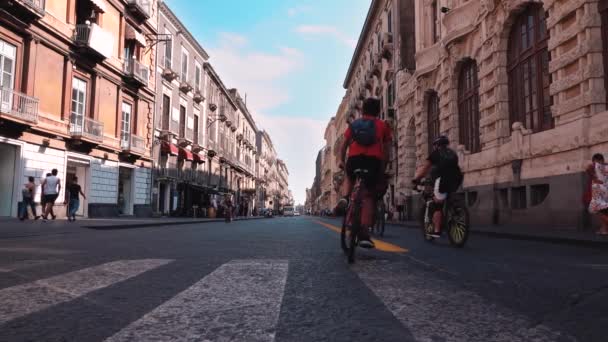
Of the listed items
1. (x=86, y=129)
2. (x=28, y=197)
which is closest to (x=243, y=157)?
(x=86, y=129)

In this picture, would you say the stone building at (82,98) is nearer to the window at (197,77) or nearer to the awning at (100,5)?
the awning at (100,5)

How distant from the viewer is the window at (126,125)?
81.8ft

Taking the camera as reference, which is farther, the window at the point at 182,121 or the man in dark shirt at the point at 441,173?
the window at the point at 182,121

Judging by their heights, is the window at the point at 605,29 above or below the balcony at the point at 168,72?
below

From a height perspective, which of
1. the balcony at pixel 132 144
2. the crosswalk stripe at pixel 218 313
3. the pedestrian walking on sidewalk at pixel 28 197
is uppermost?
the balcony at pixel 132 144

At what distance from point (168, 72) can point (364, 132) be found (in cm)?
2766

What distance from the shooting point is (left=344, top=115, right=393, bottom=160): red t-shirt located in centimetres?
494

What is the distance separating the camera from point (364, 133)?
194 inches

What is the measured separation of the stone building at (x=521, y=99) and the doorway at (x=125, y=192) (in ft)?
54.1

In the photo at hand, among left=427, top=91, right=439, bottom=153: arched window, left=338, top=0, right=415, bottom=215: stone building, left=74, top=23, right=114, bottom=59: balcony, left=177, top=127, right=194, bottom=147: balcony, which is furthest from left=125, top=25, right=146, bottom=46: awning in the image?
left=427, top=91, right=439, bottom=153: arched window

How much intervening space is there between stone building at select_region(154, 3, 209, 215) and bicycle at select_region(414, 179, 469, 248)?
22.7 m

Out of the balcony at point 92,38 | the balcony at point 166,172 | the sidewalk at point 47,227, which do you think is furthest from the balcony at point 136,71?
the sidewalk at point 47,227

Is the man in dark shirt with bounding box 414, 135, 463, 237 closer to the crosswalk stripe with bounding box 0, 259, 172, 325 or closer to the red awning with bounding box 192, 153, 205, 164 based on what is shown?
the crosswalk stripe with bounding box 0, 259, 172, 325

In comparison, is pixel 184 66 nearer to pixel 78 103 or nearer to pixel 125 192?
pixel 125 192
